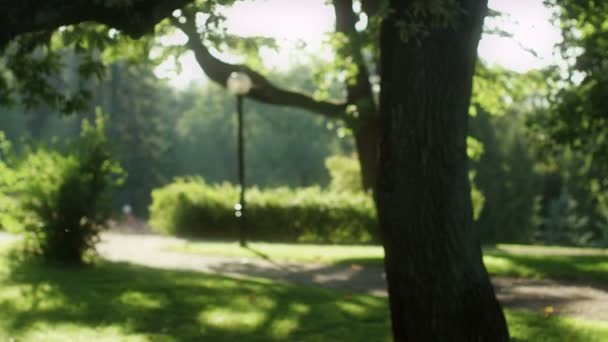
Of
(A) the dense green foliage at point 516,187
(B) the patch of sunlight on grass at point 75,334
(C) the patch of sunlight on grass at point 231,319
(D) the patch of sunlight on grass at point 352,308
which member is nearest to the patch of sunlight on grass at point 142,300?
(C) the patch of sunlight on grass at point 231,319

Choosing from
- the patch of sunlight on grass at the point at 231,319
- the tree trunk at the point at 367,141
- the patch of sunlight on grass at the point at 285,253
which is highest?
the tree trunk at the point at 367,141

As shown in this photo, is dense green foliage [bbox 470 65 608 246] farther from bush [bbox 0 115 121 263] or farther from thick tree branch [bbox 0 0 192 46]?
thick tree branch [bbox 0 0 192 46]

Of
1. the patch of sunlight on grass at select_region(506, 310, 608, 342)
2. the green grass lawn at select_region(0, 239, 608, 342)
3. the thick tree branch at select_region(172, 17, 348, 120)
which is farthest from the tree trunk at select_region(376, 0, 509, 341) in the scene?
the thick tree branch at select_region(172, 17, 348, 120)

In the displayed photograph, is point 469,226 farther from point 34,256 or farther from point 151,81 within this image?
point 151,81

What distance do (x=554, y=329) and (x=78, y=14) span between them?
6037 mm

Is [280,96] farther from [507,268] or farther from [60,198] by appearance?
[507,268]

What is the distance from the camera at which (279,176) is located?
77438mm

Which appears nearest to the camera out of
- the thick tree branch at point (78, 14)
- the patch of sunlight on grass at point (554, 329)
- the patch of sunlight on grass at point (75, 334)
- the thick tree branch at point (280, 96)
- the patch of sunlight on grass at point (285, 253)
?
the thick tree branch at point (78, 14)

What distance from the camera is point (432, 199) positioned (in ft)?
23.1

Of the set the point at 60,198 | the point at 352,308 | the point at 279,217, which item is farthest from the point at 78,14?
the point at 279,217

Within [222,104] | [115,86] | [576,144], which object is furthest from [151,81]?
[576,144]

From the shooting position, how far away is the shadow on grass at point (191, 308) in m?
9.28

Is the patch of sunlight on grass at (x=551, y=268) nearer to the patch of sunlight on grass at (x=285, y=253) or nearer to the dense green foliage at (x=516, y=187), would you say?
the patch of sunlight on grass at (x=285, y=253)

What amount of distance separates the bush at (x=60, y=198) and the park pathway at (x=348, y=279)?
0.58 meters
